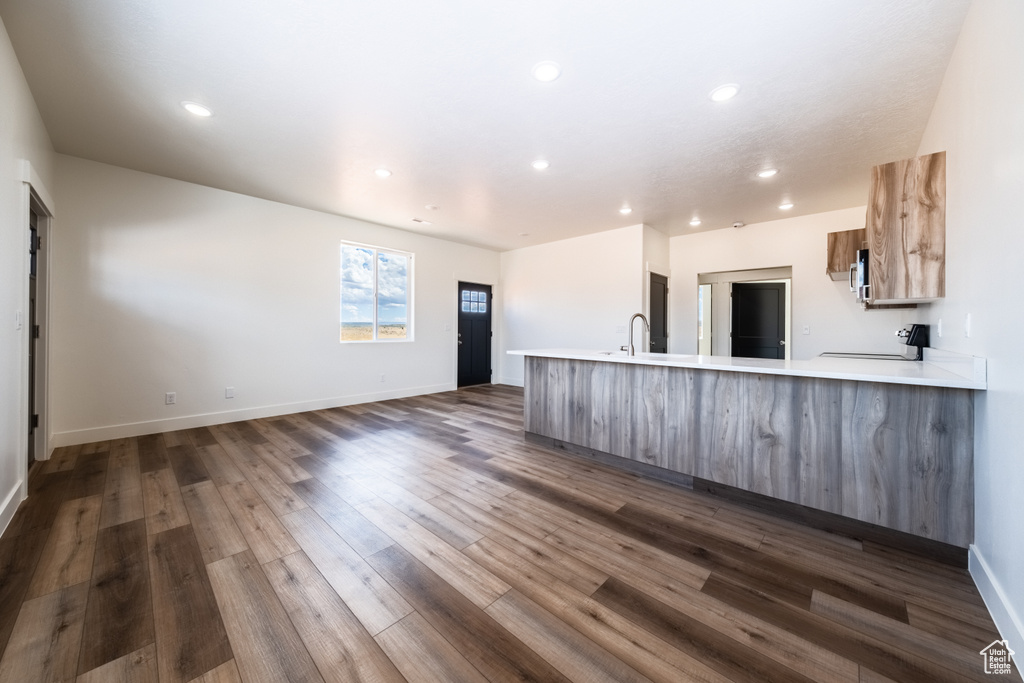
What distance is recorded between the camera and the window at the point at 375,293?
561cm

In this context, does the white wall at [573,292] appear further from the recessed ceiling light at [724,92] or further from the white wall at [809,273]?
the recessed ceiling light at [724,92]

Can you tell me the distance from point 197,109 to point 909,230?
190 inches

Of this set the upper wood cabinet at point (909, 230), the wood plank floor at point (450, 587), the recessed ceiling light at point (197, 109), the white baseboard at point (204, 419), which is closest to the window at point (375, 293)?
the white baseboard at point (204, 419)

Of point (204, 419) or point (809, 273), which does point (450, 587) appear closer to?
point (204, 419)

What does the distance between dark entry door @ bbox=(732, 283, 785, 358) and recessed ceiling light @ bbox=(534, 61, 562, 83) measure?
200 inches

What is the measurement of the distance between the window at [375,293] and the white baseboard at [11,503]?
3319 millimetres

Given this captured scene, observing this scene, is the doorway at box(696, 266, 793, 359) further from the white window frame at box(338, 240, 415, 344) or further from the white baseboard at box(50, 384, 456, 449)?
the white baseboard at box(50, 384, 456, 449)

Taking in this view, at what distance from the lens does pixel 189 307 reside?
4227mm

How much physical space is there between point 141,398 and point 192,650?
12.7 feet

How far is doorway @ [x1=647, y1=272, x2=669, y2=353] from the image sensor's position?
5988 mm

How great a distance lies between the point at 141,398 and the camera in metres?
4.01

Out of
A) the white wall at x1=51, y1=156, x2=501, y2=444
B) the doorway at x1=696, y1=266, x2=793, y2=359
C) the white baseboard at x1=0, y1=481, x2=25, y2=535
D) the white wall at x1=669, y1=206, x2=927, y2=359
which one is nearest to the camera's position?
the white baseboard at x1=0, y1=481, x2=25, y2=535

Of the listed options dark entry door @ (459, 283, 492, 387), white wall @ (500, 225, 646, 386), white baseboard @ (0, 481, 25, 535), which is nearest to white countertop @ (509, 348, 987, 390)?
white wall @ (500, 225, 646, 386)

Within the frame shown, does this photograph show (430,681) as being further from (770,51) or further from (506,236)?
(506,236)
